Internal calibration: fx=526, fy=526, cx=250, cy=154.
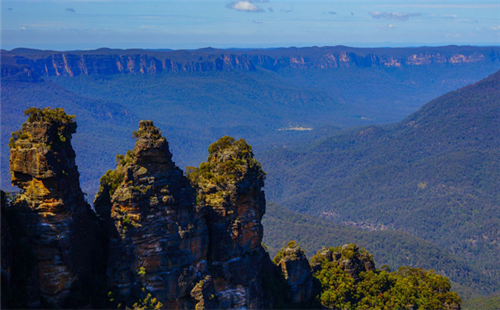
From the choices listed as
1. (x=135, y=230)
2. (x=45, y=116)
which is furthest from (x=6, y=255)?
(x=45, y=116)

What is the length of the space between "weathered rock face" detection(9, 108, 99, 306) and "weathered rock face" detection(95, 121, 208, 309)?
2753 mm

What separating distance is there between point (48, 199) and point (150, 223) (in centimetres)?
633

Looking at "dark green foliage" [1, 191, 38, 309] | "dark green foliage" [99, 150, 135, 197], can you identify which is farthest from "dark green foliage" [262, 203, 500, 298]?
"dark green foliage" [1, 191, 38, 309]

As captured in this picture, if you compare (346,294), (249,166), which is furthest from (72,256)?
(346,294)

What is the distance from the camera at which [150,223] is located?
33094 millimetres

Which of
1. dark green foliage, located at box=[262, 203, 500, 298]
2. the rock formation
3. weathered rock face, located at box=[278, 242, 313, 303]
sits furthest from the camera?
dark green foliage, located at box=[262, 203, 500, 298]

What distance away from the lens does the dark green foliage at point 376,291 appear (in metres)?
48.5

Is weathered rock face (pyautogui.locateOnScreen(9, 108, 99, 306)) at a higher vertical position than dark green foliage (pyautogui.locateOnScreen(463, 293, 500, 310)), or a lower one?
higher

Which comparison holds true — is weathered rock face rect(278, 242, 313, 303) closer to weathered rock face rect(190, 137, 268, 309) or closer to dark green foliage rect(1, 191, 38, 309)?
weathered rock face rect(190, 137, 268, 309)

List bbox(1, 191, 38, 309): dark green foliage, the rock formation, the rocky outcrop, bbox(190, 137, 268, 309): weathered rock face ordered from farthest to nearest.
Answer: the rocky outcrop
bbox(190, 137, 268, 309): weathered rock face
the rock formation
bbox(1, 191, 38, 309): dark green foliage

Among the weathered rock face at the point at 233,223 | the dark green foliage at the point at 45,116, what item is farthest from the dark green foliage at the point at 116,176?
the weathered rock face at the point at 233,223

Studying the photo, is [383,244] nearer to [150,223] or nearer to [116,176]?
[150,223]

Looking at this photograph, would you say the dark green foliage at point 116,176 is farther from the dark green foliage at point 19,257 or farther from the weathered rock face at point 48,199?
the dark green foliage at point 19,257

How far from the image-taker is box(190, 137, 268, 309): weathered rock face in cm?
3756
